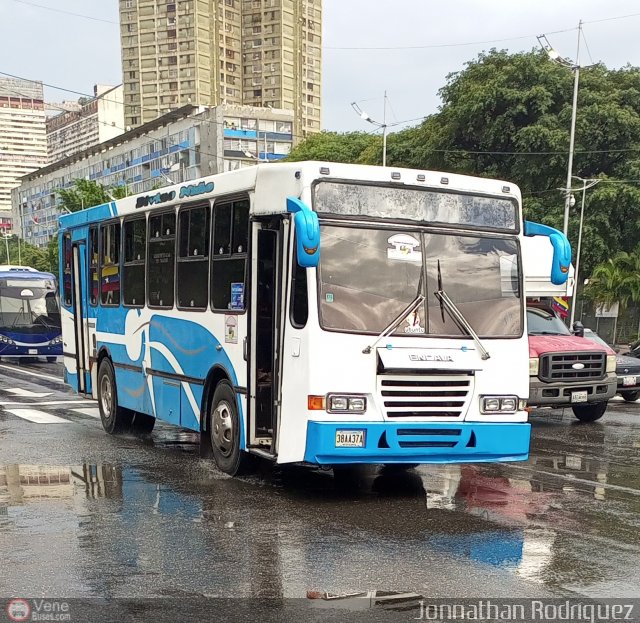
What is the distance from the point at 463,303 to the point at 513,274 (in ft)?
2.36

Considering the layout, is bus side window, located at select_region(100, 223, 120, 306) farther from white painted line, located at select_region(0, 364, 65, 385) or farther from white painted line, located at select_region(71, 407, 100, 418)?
white painted line, located at select_region(0, 364, 65, 385)

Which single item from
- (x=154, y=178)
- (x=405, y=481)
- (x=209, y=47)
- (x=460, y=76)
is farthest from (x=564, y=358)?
(x=209, y=47)

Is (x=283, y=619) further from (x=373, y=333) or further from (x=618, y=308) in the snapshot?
(x=618, y=308)

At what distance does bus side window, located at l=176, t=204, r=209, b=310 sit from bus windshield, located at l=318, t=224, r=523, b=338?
7.28ft

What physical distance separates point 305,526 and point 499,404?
2.20 meters

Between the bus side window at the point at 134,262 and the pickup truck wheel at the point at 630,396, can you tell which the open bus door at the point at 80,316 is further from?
the pickup truck wheel at the point at 630,396

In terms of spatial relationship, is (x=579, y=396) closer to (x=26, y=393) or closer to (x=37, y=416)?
(x=37, y=416)

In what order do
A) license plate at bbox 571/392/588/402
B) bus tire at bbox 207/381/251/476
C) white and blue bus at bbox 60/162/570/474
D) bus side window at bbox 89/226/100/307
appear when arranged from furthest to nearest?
1. license plate at bbox 571/392/588/402
2. bus side window at bbox 89/226/100/307
3. bus tire at bbox 207/381/251/476
4. white and blue bus at bbox 60/162/570/474

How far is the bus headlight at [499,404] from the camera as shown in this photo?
834cm

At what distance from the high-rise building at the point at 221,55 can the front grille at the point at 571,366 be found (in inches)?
4463

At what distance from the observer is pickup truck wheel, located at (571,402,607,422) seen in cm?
1552

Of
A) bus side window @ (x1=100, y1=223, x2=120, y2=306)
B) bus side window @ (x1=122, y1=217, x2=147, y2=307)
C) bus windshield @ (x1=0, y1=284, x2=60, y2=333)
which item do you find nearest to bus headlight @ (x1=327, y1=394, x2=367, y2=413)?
bus side window @ (x1=122, y1=217, x2=147, y2=307)

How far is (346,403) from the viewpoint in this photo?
26.0 ft

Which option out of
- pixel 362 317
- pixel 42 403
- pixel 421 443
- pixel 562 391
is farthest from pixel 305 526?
pixel 42 403
